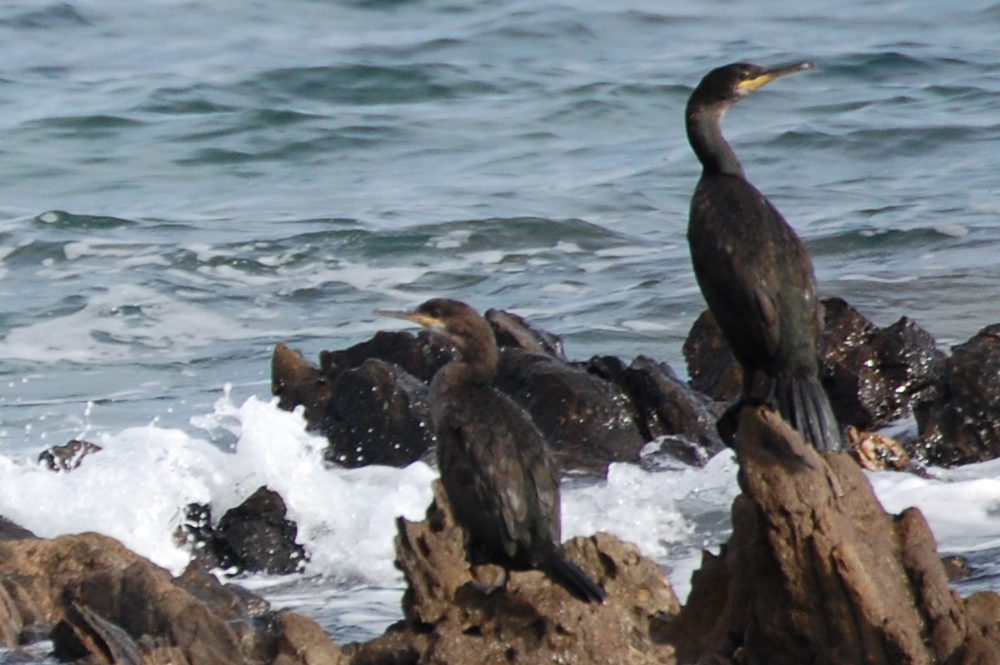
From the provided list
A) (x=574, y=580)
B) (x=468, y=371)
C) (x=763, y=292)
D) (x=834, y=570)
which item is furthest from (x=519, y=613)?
(x=763, y=292)

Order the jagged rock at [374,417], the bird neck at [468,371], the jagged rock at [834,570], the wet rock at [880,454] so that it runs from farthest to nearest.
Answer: the jagged rock at [374,417] → the wet rock at [880,454] → the bird neck at [468,371] → the jagged rock at [834,570]

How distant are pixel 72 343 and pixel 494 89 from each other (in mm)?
8422

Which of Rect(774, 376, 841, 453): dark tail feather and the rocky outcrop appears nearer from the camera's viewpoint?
Rect(774, 376, 841, 453): dark tail feather

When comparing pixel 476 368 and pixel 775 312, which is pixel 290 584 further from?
pixel 775 312

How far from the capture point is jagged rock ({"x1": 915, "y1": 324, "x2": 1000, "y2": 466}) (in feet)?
24.6

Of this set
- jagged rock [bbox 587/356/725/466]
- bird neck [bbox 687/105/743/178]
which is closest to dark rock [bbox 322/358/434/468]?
jagged rock [bbox 587/356/725/466]

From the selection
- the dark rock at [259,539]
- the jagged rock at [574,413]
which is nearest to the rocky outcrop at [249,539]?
the dark rock at [259,539]

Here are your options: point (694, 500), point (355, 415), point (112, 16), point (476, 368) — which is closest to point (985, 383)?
point (694, 500)

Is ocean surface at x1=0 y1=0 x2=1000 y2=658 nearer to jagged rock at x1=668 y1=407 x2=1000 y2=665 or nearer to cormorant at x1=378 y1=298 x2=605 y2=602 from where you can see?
cormorant at x1=378 y1=298 x2=605 y2=602

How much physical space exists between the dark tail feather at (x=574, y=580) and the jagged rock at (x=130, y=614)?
1.94ft

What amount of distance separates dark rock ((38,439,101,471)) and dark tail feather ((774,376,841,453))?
3573 mm

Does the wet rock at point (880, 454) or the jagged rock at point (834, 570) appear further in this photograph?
the wet rock at point (880, 454)

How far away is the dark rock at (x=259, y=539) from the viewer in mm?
6852

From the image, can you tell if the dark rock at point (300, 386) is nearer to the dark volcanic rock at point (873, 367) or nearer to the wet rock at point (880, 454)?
the dark volcanic rock at point (873, 367)
